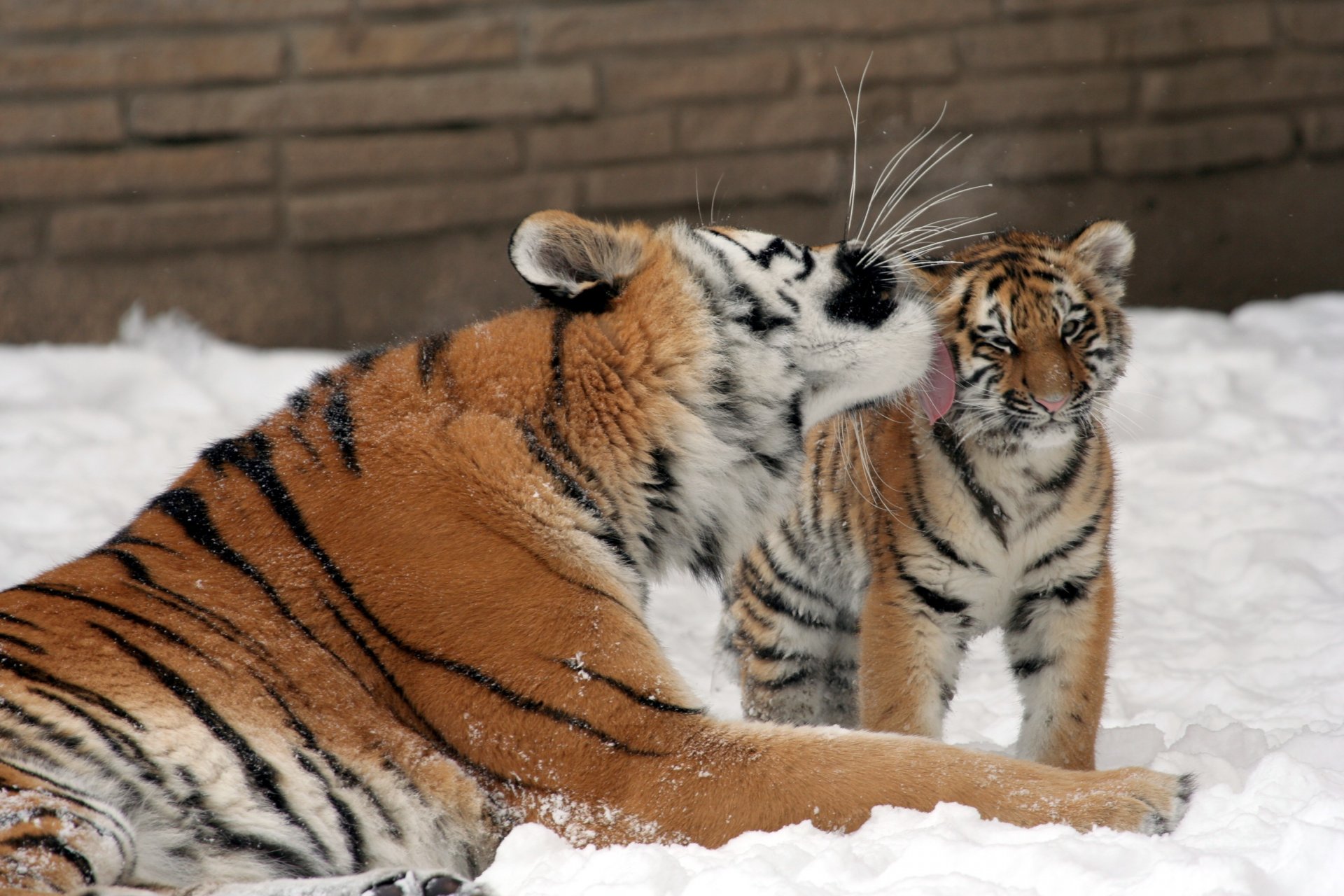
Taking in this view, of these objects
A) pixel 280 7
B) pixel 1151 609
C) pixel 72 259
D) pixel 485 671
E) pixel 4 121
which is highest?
pixel 280 7

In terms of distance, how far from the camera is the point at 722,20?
13.8 feet

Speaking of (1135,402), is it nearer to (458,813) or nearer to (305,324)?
(305,324)

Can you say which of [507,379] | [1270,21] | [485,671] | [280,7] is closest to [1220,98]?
[1270,21]

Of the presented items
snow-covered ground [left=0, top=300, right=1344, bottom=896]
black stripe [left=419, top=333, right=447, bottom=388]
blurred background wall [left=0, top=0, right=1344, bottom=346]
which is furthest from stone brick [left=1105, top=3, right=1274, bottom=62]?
black stripe [left=419, top=333, right=447, bottom=388]

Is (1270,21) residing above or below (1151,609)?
above

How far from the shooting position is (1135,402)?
388 cm

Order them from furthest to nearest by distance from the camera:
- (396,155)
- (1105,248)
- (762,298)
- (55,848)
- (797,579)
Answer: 1. (396,155)
2. (797,579)
3. (1105,248)
4. (762,298)
5. (55,848)

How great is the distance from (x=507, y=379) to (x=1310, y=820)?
3.54ft

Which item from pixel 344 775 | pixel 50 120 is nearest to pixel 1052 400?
pixel 344 775

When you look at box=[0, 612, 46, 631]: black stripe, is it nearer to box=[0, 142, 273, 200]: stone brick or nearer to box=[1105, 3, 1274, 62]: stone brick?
box=[0, 142, 273, 200]: stone brick

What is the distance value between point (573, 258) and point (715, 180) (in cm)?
250

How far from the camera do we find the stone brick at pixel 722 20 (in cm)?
418

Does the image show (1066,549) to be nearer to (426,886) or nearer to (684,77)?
(426,886)

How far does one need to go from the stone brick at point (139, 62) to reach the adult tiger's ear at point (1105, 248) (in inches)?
110
